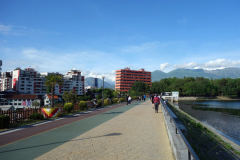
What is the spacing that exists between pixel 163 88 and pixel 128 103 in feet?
268

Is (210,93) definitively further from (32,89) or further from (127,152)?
(127,152)

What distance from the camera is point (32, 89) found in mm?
123312

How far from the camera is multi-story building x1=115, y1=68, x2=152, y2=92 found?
16035cm

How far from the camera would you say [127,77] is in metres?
164

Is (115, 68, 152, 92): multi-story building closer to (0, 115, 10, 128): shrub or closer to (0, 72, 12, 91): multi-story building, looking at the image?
(0, 72, 12, 91): multi-story building

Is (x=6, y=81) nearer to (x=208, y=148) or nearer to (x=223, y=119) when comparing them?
(x=223, y=119)

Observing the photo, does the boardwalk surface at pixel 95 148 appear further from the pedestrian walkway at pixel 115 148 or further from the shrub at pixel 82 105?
the shrub at pixel 82 105

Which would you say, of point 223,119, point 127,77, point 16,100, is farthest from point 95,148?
point 127,77

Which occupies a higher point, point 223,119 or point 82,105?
point 82,105

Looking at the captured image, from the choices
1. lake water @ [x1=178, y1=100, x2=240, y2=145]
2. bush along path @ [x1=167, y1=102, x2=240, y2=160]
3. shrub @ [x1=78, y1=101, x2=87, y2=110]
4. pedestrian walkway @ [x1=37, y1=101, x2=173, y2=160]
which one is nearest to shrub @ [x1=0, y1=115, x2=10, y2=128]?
pedestrian walkway @ [x1=37, y1=101, x2=173, y2=160]

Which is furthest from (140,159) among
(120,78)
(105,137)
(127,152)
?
(120,78)

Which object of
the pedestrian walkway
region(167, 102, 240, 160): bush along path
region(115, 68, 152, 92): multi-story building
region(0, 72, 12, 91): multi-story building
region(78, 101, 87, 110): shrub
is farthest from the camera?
region(115, 68, 152, 92): multi-story building

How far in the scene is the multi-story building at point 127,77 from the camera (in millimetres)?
160350

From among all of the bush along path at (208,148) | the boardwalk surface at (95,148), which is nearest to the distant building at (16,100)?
the bush along path at (208,148)
